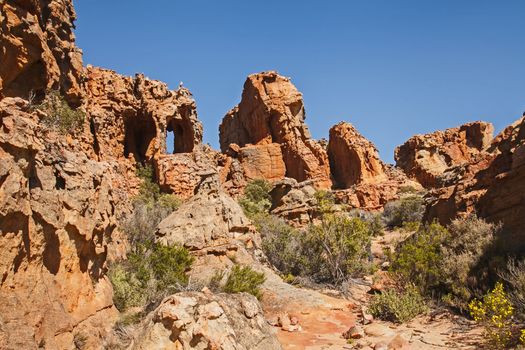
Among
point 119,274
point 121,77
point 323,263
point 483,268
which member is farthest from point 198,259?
point 121,77

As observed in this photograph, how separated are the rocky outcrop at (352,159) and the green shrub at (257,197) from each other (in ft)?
29.9

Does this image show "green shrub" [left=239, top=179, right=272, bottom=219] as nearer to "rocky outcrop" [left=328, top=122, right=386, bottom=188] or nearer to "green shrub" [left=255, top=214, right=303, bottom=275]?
"green shrub" [left=255, top=214, right=303, bottom=275]

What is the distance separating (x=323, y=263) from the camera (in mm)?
15211

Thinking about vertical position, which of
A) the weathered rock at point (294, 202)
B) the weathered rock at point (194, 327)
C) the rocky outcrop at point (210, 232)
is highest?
the weathered rock at point (294, 202)

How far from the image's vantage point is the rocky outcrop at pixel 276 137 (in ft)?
112

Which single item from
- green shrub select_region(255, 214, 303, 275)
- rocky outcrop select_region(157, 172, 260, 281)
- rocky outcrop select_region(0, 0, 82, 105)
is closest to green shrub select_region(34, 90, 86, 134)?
rocky outcrop select_region(0, 0, 82, 105)

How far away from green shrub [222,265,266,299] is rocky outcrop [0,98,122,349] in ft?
10.4

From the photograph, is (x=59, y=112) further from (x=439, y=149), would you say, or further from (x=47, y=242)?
(x=439, y=149)

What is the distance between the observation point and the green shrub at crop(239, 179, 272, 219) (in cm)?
2522

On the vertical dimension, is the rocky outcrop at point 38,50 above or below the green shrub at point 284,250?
above

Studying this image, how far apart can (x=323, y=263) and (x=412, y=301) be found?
16.5 ft

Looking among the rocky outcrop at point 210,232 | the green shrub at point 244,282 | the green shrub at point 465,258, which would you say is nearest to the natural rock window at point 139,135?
the rocky outcrop at point 210,232

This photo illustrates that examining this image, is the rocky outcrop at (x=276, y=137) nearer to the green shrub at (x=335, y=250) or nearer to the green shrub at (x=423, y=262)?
the green shrub at (x=335, y=250)

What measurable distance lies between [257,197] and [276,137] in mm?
8729
